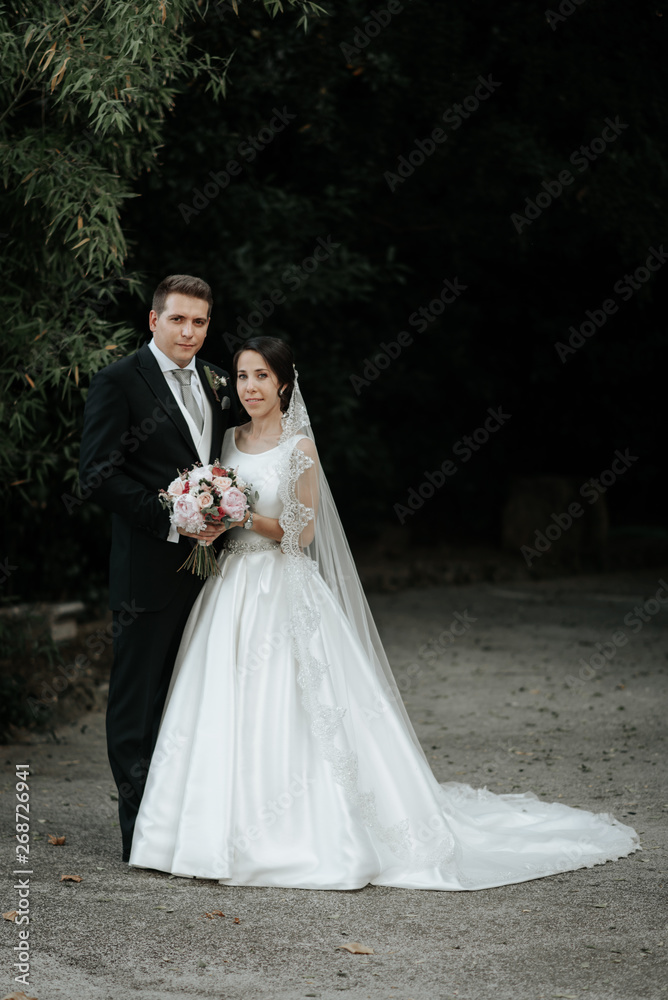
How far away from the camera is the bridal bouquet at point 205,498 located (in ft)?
11.8

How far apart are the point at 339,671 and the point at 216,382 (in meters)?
1.17

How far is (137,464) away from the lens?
3.91 metres

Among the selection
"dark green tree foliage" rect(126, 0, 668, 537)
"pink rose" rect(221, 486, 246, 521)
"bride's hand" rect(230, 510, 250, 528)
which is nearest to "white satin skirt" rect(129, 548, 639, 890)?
"bride's hand" rect(230, 510, 250, 528)

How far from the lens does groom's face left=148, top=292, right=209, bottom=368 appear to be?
12.6ft

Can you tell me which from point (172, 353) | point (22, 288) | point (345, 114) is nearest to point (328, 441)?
point (345, 114)

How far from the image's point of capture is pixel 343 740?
375 cm

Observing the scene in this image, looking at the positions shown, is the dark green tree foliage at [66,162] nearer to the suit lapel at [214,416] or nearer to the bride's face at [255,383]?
the suit lapel at [214,416]

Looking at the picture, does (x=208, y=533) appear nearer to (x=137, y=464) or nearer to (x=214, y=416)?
(x=137, y=464)

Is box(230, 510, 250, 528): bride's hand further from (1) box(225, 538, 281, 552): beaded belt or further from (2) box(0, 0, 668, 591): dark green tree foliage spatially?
(2) box(0, 0, 668, 591): dark green tree foliage

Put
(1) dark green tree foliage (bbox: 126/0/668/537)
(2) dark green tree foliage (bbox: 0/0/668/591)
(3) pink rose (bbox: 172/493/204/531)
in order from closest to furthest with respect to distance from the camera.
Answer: (3) pink rose (bbox: 172/493/204/531)
(2) dark green tree foliage (bbox: 0/0/668/591)
(1) dark green tree foliage (bbox: 126/0/668/537)

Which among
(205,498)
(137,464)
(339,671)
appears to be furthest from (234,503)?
(339,671)

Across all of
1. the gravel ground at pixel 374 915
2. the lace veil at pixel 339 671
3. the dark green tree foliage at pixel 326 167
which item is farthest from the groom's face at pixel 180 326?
the gravel ground at pixel 374 915

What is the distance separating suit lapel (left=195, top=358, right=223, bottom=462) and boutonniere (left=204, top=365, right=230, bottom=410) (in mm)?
11

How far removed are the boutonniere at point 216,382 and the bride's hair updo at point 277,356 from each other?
0.35 feet
